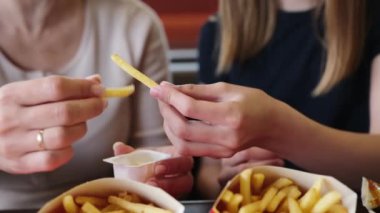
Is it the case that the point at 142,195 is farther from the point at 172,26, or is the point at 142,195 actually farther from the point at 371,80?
the point at 172,26

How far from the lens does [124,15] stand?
1.05m

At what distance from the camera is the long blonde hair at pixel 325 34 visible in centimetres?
107

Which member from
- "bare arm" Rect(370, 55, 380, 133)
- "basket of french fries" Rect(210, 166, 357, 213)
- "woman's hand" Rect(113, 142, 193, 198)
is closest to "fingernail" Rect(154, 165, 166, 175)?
"woman's hand" Rect(113, 142, 193, 198)

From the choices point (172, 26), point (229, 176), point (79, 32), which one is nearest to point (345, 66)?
point (229, 176)

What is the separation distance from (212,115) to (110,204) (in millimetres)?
162

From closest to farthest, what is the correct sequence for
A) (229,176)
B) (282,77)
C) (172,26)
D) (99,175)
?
(229,176) → (99,175) → (282,77) → (172,26)

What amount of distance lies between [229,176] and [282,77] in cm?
35

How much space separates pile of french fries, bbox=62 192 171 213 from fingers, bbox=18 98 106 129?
11 cm

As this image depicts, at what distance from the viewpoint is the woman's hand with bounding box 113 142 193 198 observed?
2.82 feet

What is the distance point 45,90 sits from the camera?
26.6 inches

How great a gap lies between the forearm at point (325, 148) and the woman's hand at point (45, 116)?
0.27 metres

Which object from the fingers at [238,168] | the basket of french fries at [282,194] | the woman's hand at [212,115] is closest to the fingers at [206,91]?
the woman's hand at [212,115]

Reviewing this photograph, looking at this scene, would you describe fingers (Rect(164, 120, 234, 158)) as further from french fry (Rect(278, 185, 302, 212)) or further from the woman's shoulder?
the woman's shoulder

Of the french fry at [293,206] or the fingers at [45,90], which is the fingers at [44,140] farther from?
the french fry at [293,206]
